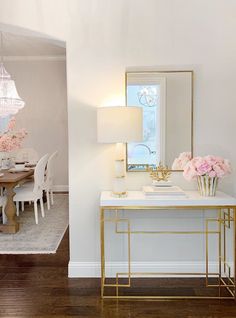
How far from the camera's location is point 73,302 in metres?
2.56

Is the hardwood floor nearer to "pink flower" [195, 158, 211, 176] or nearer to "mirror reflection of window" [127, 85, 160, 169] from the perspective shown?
"pink flower" [195, 158, 211, 176]

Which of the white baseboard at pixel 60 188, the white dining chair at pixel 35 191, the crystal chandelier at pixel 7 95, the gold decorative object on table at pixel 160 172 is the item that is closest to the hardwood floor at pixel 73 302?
the gold decorative object on table at pixel 160 172

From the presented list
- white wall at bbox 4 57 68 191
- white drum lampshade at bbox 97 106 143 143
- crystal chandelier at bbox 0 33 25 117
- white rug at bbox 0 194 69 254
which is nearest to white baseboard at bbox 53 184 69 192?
white wall at bbox 4 57 68 191

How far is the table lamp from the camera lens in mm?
2621

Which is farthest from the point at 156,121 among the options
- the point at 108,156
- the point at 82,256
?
the point at 82,256

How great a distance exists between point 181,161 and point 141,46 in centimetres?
115

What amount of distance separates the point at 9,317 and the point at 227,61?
2.85 metres

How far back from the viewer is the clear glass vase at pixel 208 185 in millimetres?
2666

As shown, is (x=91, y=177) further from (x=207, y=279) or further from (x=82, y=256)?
(x=207, y=279)

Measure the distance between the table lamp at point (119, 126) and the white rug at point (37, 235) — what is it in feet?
5.06

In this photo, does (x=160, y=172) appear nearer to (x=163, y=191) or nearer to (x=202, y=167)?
(x=163, y=191)

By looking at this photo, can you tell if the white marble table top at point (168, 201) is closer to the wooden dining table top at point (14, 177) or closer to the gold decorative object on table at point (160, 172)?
the gold decorative object on table at point (160, 172)

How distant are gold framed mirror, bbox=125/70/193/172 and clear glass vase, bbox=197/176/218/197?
36 centimetres

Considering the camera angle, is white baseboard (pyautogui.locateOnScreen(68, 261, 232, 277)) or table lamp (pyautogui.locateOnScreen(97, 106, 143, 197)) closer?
table lamp (pyautogui.locateOnScreen(97, 106, 143, 197))
